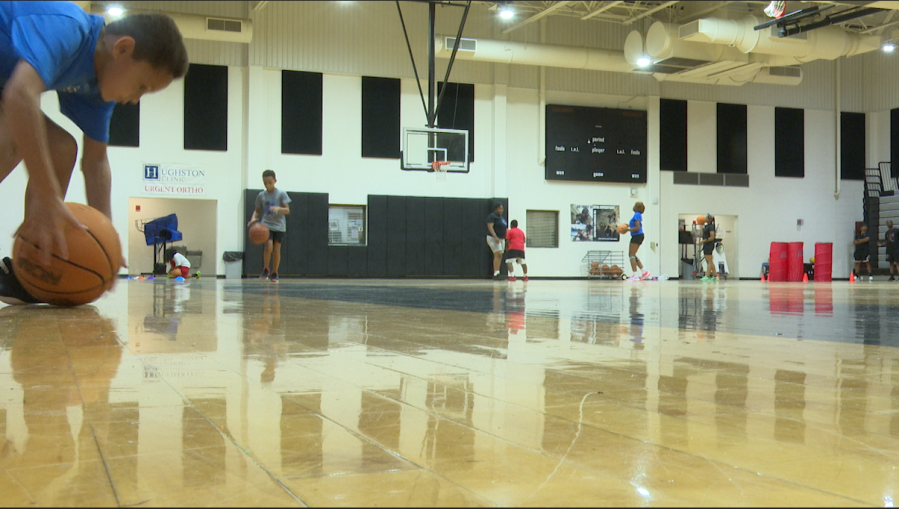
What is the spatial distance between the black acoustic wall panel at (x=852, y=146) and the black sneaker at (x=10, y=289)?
25.9 metres

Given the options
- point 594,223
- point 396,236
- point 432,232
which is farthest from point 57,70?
point 594,223

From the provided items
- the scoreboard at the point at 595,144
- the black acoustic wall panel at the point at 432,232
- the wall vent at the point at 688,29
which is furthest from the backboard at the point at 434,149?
the wall vent at the point at 688,29

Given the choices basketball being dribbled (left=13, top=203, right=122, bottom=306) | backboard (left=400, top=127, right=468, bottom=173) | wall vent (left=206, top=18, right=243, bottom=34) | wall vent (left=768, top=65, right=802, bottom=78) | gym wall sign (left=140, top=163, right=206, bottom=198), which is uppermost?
wall vent (left=206, top=18, right=243, bottom=34)

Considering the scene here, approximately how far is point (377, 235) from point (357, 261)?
895 millimetres

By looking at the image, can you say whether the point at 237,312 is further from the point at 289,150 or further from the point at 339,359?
the point at 289,150

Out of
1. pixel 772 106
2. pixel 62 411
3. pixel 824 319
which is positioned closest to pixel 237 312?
pixel 62 411

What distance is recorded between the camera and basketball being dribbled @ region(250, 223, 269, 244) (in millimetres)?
11622

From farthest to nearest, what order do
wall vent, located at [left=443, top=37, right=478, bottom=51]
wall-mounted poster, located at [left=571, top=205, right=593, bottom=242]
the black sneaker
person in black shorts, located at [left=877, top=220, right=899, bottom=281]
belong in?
wall-mounted poster, located at [left=571, top=205, right=593, bottom=242]
person in black shorts, located at [left=877, top=220, right=899, bottom=281]
wall vent, located at [left=443, top=37, right=478, bottom=51]
the black sneaker

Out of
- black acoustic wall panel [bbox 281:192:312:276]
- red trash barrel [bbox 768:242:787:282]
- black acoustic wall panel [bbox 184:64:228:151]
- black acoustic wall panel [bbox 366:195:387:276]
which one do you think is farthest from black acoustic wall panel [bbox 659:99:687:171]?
black acoustic wall panel [bbox 184:64:228:151]

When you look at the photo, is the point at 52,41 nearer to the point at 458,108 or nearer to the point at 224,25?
the point at 224,25

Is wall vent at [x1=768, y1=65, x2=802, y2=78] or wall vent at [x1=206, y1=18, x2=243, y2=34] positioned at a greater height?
wall vent at [x1=206, y1=18, x2=243, y2=34]

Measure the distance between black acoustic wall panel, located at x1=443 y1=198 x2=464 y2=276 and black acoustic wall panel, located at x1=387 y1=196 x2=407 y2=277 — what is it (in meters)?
1.17

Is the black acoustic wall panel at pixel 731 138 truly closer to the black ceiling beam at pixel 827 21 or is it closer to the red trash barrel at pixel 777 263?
the red trash barrel at pixel 777 263

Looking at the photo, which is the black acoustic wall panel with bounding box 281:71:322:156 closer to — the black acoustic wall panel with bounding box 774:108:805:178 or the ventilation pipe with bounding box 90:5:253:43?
the ventilation pipe with bounding box 90:5:253:43
